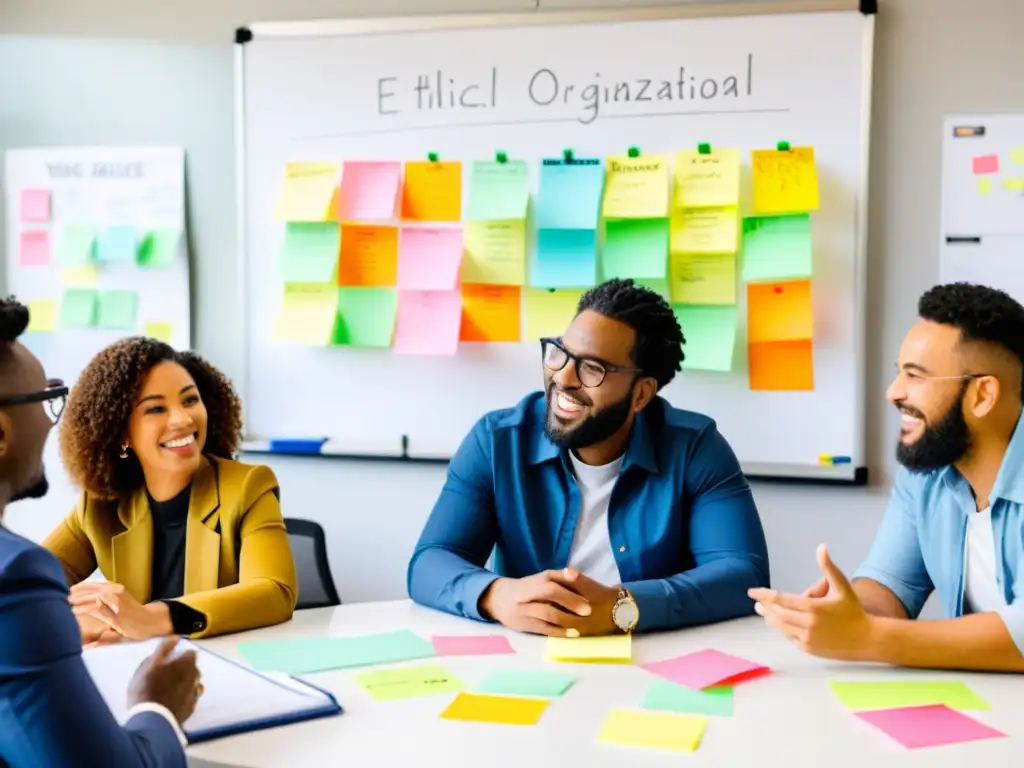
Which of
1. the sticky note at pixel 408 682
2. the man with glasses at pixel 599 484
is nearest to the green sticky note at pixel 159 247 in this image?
the man with glasses at pixel 599 484

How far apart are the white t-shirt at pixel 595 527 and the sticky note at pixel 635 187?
85 centimetres

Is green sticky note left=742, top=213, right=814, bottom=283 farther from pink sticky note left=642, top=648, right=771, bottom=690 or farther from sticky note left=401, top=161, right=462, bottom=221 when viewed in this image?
pink sticky note left=642, top=648, right=771, bottom=690

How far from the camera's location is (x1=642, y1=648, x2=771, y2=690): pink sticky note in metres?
1.52

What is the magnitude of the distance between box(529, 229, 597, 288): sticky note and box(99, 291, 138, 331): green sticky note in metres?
1.28

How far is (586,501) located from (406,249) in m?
1.13

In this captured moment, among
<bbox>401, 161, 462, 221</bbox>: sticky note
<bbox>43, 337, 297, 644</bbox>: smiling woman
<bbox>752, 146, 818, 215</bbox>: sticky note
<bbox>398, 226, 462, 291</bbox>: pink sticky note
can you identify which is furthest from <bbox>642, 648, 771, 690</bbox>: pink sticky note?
<bbox>401, 161, 462, 221</bbox>: sticky note

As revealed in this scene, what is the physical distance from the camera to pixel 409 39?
115 inches

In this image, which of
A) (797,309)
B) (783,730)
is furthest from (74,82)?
(783,730)

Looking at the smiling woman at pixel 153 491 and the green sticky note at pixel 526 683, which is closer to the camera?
the green sticky note at pixel 526 683

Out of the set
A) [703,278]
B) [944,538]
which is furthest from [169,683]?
[703,278]

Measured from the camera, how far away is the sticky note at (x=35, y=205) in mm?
3244

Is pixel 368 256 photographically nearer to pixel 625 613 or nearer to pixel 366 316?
pixel 366 316

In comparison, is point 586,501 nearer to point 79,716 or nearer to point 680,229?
point 680,229

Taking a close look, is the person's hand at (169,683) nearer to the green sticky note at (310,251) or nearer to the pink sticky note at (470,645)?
the pink sticky note at (470,645)
